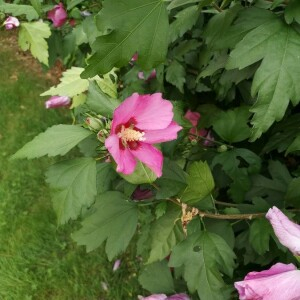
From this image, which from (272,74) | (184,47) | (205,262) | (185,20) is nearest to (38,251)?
(184,47)

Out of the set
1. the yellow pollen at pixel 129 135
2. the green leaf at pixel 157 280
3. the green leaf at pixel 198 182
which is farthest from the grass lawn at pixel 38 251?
the yellow pollen at pixel 129 135

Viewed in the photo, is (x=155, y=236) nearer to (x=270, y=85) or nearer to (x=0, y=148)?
(x=270, y=85)

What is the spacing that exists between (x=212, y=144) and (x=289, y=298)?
914 mm

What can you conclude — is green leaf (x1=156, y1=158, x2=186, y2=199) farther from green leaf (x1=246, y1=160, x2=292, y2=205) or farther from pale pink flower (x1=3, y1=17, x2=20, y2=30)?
pale pink flower (x1=3, y1=17, x2=20, y2=30)

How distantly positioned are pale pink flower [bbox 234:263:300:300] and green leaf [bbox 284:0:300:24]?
50cm

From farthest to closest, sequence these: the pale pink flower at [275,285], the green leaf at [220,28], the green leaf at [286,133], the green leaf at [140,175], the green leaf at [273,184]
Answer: the green leaf at [273,184] → the green leaf at [286,133] → the green leaf at [220,28] → the green leaf at [140,175] → the pale pink flower at [275,285]

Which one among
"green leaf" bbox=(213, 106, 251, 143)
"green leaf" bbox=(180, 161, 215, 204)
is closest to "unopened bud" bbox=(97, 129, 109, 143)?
"green leaf" bbox=(180, 161, 215, 204)

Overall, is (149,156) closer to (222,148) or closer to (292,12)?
(292,12)

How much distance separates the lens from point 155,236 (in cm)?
125

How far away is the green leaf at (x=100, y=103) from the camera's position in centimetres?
108

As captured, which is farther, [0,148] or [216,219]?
[0,148]

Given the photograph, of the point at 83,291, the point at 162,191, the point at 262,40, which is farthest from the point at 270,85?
the point at 83,291

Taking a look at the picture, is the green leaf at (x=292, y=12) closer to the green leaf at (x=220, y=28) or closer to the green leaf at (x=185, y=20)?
the green leaf at (x=220, y=28)

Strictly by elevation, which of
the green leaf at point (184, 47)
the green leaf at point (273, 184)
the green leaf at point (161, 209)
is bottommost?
the green leaf at point (273, 184)
